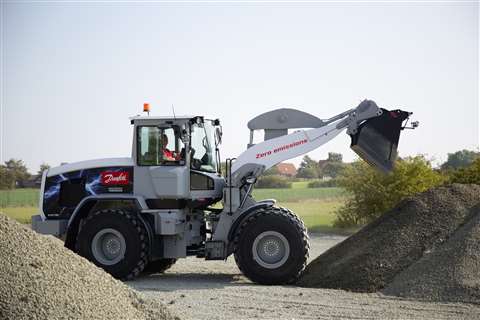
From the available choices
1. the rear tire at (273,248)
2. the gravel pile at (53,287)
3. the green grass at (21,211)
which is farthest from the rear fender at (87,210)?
the green grass at (21,211)

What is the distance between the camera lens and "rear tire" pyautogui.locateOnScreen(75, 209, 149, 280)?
41.3 feet

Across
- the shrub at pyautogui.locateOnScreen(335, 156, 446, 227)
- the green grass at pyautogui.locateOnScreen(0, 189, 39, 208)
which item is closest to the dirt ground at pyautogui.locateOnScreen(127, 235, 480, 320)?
the shrub at pyautogui.locateOnScreen(335, 156, 446, 227)

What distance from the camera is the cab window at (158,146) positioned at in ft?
42.1

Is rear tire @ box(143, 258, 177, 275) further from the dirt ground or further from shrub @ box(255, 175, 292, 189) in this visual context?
shrub @ box(255, 175, 292, 189)

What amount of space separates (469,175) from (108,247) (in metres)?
9.75

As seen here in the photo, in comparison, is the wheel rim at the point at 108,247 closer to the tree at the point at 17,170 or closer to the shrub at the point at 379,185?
the shrub at the point at 379,185

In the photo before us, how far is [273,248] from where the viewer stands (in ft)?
40.4

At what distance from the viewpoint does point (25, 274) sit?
756 cm

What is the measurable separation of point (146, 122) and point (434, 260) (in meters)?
5.55

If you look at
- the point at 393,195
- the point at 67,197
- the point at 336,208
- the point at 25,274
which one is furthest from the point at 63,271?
the point at 336,208

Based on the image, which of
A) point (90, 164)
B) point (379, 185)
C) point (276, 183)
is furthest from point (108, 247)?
point (276, 183)

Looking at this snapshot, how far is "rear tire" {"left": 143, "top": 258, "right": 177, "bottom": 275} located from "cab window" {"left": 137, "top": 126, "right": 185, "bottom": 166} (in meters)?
2.35

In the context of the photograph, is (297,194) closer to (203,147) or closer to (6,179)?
(6,179)

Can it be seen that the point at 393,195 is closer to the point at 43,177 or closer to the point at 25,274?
the point at 43,177
